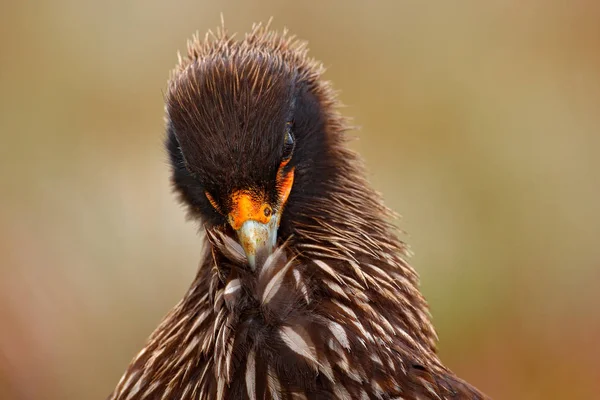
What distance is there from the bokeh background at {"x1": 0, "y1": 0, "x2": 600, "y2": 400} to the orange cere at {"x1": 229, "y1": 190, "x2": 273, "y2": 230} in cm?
231

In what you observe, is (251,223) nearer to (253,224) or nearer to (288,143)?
(253,224)

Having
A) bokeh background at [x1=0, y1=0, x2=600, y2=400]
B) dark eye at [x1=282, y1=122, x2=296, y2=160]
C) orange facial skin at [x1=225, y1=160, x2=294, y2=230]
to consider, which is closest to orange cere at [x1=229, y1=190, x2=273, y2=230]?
orange facial skin at [x1=225, y1=160, x2=294, y2=230]

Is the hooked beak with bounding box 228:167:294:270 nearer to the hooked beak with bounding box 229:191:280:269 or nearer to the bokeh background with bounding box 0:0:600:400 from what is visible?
the hooked beak with bounding box 229:191:280:269

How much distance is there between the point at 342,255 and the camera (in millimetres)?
1801

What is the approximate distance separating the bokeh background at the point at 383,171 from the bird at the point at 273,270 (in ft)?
6.70

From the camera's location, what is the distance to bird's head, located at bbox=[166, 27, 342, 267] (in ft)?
5.39

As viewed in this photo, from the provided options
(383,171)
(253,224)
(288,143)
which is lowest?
(383,171)

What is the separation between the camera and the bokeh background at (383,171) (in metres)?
3.80

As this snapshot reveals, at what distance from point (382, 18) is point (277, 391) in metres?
3.35

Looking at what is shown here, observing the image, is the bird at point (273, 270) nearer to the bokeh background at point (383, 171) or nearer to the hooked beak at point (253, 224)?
the hooked beak at point (253, 224)

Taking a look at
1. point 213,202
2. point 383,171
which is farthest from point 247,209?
point 383,171

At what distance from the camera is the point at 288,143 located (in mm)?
1757

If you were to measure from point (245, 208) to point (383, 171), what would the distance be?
2.68 m

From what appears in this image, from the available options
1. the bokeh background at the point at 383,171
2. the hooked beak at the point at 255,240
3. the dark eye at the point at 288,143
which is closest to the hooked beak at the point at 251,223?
the hooked beak at the point at 255,240
